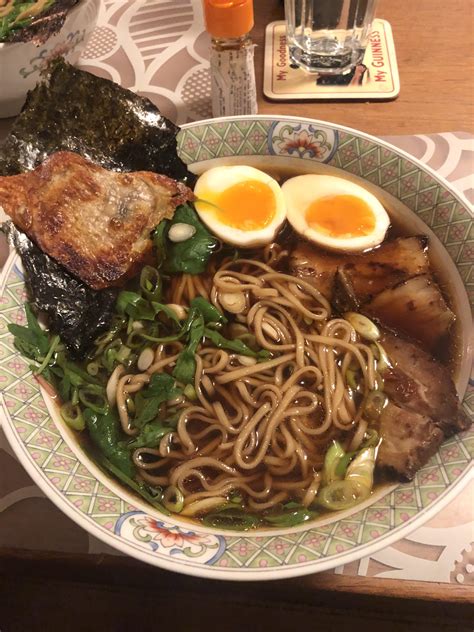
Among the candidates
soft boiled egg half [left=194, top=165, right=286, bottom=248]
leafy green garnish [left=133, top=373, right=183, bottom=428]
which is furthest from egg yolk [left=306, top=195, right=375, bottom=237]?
leafy green garnish [left=133, top=373, right=183, bottom=428]

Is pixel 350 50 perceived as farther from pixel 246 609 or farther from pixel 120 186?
pixel 246 609

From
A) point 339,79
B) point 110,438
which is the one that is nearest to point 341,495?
point 110,438

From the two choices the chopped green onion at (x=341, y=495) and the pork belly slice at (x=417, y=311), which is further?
the pork belly slice at (x=417, y=311)

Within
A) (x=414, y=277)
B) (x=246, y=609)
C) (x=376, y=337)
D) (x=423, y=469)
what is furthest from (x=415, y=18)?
(x=246, y=609)

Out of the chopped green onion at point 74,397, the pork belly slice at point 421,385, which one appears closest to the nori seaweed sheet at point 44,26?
the chopped green onion at point 74,397

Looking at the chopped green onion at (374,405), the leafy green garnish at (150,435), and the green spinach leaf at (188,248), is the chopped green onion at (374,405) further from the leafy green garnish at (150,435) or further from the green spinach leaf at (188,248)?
the green spinach leaf at (188,248)

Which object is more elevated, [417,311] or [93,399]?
[417,311]

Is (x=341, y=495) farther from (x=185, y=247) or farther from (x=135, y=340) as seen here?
(x=185, y=247)
